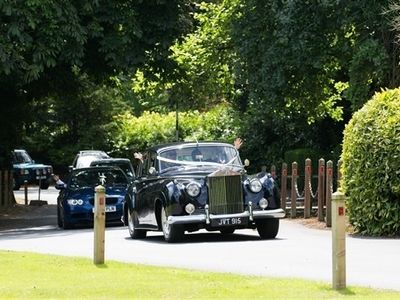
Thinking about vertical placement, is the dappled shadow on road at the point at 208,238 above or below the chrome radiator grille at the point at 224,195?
below

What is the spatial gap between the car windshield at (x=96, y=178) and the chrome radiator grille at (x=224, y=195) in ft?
26.9

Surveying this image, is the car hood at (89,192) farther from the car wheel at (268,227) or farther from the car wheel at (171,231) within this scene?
the car wheel at (268,227)

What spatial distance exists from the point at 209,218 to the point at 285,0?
34.2 feet

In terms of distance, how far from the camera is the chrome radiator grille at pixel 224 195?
19922mm

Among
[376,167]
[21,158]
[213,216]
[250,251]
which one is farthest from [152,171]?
[21,158]

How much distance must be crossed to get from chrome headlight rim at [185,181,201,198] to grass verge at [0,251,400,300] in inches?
186

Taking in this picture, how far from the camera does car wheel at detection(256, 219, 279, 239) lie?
67.5 ft

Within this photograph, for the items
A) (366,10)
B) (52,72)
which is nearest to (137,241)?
(366,10)

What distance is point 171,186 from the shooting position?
65.7 ft

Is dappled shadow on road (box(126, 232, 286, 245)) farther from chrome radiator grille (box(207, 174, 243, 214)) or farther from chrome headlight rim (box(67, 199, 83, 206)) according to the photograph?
chrome headlight rim (box(67, 199, 83, 206))

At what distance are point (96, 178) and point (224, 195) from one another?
878 centimetres

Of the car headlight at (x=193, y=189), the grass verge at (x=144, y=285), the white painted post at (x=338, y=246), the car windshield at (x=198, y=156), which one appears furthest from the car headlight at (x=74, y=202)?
the white painted post at (x=338, y=246)

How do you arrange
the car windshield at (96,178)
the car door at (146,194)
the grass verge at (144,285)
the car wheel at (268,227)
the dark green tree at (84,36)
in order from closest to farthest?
the grass verge at (144,285)
the car wheel at (268,227)
the car door at (146,194)
the dark green tree at (84,36)
the car windshield at (96,178)

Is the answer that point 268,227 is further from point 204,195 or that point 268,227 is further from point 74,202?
point 74,202
